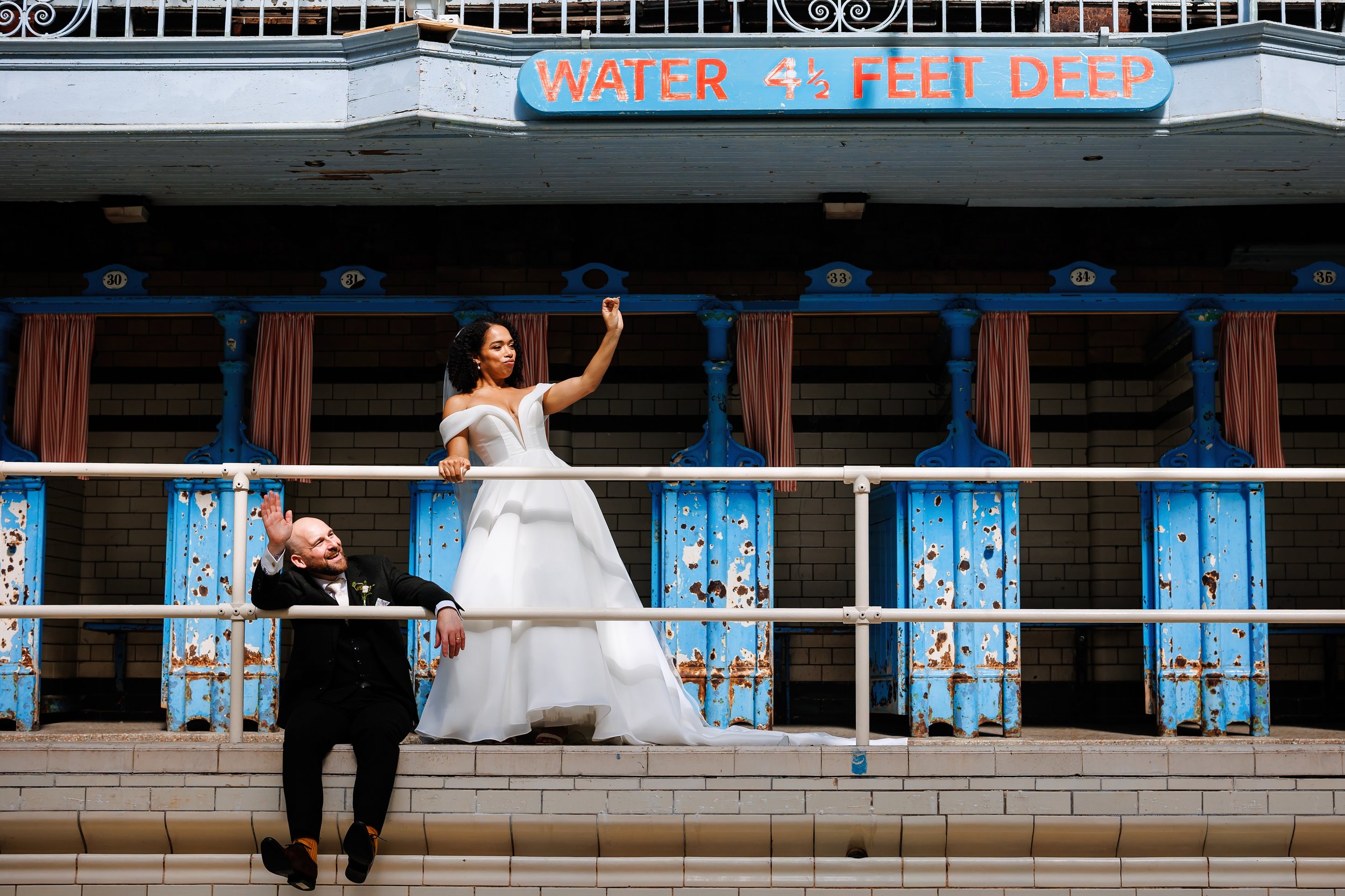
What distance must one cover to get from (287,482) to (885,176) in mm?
4321

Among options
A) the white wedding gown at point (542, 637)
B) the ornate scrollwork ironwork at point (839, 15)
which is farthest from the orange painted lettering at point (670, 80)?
the white wedding gown at point (542, 637)

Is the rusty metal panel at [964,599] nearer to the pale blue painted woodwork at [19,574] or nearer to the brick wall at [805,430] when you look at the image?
the brick wall at [805,430]

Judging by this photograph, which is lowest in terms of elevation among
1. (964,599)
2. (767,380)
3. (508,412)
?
(964,599)

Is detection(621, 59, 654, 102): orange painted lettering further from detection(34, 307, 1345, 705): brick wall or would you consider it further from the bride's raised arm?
detection(34, 307, 1345, 705): brick wall

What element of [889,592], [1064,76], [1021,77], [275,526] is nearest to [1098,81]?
[1064,76]

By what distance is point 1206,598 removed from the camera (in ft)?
26.0

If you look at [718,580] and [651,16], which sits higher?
[651,16]

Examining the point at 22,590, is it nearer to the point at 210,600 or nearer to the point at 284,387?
the point at 210,600

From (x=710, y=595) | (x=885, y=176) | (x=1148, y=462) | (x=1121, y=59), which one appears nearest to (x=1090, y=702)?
(x=1148, y=462)

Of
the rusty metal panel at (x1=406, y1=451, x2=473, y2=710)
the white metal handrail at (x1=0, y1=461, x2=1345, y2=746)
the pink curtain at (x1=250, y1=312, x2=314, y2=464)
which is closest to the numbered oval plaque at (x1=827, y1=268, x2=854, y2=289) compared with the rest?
the rusty metal panel at (x1=406, y1=451, x2=473, y2=710)

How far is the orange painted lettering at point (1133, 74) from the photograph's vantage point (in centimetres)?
694

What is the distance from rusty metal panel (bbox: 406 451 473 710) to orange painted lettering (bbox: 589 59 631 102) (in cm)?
226

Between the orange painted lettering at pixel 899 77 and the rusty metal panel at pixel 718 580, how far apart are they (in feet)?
7.59

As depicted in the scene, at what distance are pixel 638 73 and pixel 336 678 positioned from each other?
141 inches
